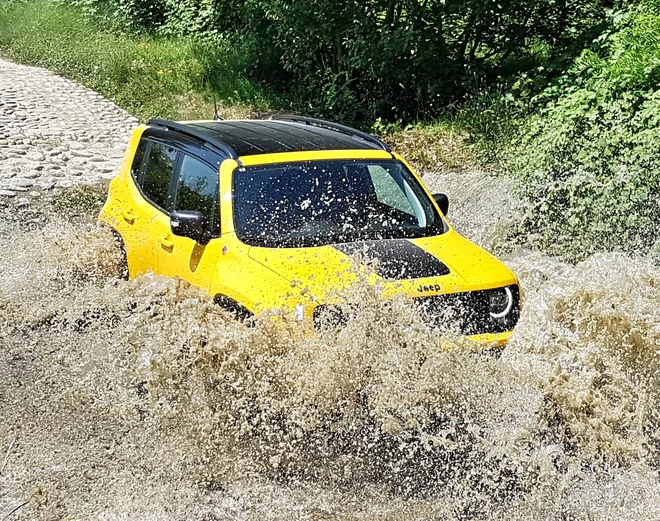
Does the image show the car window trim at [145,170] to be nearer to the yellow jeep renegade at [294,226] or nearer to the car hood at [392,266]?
the yellow jeep renegade at [294,226]

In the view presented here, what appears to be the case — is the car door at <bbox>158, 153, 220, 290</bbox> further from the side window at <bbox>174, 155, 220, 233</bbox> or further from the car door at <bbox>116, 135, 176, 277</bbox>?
the car door at <bbox>116, 135, 176, 277</bbox>

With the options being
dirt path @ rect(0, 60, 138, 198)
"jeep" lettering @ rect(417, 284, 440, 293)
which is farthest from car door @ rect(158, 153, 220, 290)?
dirt path @ rect(0, 60, 138, 198)

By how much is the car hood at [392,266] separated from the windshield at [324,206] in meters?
0.14

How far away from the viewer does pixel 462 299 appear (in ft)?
17.1

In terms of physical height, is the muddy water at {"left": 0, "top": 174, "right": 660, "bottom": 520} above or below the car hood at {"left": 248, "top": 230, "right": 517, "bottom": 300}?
below

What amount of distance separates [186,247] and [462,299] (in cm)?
199

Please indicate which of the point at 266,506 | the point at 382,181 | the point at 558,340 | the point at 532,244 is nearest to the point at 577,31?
the point at 532,244

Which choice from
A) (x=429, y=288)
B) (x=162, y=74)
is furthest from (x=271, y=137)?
(x=162, y=74)

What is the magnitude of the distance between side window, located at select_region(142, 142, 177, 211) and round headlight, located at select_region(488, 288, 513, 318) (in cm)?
257

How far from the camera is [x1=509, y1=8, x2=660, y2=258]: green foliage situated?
8.46 metres

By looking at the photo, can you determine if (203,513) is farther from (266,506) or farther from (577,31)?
(577,31)

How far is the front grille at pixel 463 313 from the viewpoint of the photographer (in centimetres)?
507

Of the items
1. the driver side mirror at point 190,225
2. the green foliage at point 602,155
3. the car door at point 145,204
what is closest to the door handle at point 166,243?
the car door at point 145,204

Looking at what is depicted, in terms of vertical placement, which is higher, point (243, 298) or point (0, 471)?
point (243, 298)
